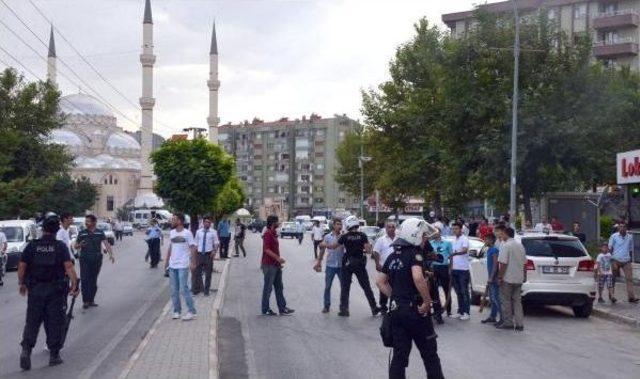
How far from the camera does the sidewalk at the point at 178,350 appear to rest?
9.33 metres

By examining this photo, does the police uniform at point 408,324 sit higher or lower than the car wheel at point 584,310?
higher

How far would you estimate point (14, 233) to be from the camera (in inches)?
1238

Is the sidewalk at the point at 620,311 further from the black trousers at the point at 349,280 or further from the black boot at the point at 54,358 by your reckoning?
the black boot at the point at 54,358

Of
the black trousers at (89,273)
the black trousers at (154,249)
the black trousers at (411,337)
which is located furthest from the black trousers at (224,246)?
the black trousers at (411,337)

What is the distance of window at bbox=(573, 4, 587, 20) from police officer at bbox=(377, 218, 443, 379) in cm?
6852

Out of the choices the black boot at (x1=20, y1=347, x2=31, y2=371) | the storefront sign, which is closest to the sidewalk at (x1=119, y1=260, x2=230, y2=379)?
the black boot at (x1=20, y1=347, x2=31, y2=371)

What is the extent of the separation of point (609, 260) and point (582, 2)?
57.1 meters

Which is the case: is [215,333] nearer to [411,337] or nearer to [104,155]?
[411,337]

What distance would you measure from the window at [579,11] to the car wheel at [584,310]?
194ft

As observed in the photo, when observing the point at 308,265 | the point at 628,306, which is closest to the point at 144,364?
the point at 628,306

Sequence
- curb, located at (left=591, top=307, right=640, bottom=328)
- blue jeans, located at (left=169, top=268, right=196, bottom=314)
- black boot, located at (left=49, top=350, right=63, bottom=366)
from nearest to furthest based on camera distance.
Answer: black boot, located at (left=49, top=350, right=63, bottom=366) < blue jeans, located at (left=169, top=268, right=196, bottom=314) < curb, located at (left=591, top=307, right=640, bottom=328)

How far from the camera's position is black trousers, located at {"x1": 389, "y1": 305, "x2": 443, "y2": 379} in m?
7.21

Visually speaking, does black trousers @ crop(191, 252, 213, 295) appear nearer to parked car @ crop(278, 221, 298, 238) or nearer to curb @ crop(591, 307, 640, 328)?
curb @ crop(591, 307, 640, 328)

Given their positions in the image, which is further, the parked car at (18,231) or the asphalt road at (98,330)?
the parked car at (18,231)
